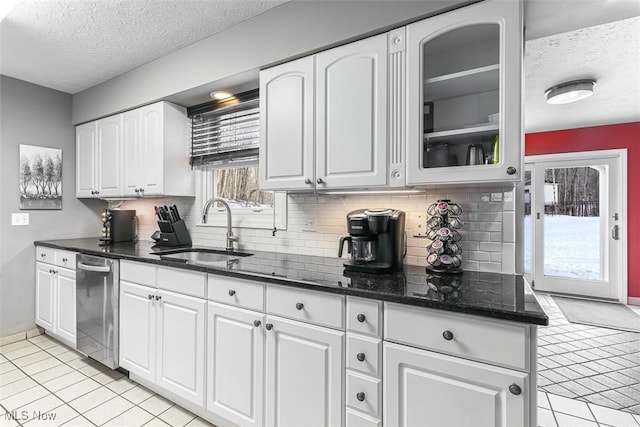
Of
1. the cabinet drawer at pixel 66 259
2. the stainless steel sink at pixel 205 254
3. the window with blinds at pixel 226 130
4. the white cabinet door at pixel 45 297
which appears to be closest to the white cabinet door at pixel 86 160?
the cabinet drawer at pixel 66 259

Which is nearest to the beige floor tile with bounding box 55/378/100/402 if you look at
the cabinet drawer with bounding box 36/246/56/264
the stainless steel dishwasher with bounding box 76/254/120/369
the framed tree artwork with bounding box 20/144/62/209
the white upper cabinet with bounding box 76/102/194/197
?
the stainless steel dishwasher with bounding box 76/254/120/369

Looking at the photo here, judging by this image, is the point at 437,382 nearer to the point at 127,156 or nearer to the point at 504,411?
the point at 504,411

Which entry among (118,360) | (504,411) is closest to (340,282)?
(504,411)

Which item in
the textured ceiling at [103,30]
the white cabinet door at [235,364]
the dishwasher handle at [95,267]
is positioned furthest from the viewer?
Result: the dishwasher handle at [95,267]

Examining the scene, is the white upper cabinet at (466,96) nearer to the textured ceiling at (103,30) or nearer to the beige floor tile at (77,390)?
the textured ceiling at (103,30)

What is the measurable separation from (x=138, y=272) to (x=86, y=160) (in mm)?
1919

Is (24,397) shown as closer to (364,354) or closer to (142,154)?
(142,154)

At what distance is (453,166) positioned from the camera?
4.91 ft

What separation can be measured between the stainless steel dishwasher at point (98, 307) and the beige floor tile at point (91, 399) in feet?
0.54

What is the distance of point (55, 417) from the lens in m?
1.95

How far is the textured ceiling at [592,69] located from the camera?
92.0 inches

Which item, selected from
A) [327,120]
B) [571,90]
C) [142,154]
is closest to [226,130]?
[142,154]

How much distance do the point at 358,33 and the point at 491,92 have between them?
2.45 ft

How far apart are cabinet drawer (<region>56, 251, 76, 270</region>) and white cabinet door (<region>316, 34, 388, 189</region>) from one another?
7.48 feet
